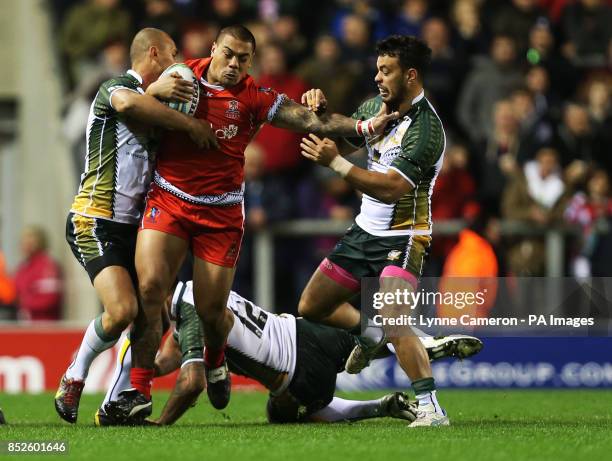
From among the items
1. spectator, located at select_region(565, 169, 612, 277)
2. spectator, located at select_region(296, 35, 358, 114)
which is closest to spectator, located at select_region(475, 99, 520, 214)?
spectator, located at select_region(565, 169, 612, 277)

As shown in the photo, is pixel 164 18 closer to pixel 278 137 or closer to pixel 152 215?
pixel 278 137

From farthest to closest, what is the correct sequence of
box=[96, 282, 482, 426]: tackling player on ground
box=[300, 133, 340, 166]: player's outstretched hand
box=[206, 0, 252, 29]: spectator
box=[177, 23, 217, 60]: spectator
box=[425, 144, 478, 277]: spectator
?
box=[206, 0, 252, 29]: spectator → box=[177, 23, 217, 60]: spectator → box=[425, 144, 478, 277]: spectator → box=[96, 282, 482, 426]: tackling player on ground → box=[300, 133, 340, 166]: player's outstretched hand

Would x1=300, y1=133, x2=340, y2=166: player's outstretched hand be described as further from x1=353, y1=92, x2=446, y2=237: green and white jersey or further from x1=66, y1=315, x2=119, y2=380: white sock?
x1=66, y1=315, x2=119, y2=380: white sock

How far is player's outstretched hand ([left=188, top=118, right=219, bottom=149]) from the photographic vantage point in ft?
30.3

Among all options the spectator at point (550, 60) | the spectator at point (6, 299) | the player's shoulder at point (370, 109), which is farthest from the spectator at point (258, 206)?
the player's shoulder at point (370, 109)

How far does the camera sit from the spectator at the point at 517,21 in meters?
16.4

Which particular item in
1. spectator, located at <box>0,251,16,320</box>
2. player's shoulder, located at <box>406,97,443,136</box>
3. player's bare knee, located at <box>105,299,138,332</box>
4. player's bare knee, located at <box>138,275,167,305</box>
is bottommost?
spectator, located at <box>0,251,16,320</box>

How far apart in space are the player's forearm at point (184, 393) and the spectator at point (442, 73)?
6.91 metres

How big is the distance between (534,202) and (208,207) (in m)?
6.10

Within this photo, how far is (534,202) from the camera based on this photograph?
584 inches

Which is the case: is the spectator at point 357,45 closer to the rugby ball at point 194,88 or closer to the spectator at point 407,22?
the spectator at point 407,22

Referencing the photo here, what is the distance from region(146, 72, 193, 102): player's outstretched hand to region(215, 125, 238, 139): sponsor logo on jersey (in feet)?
1.12

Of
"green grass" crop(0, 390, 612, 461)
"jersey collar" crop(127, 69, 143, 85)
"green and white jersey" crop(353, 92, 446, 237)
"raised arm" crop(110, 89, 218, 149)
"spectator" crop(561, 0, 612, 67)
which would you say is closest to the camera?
"green grass" crop(0, 390, 612, 461)

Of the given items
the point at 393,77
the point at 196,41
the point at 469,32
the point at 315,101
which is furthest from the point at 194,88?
the point at 469,32
